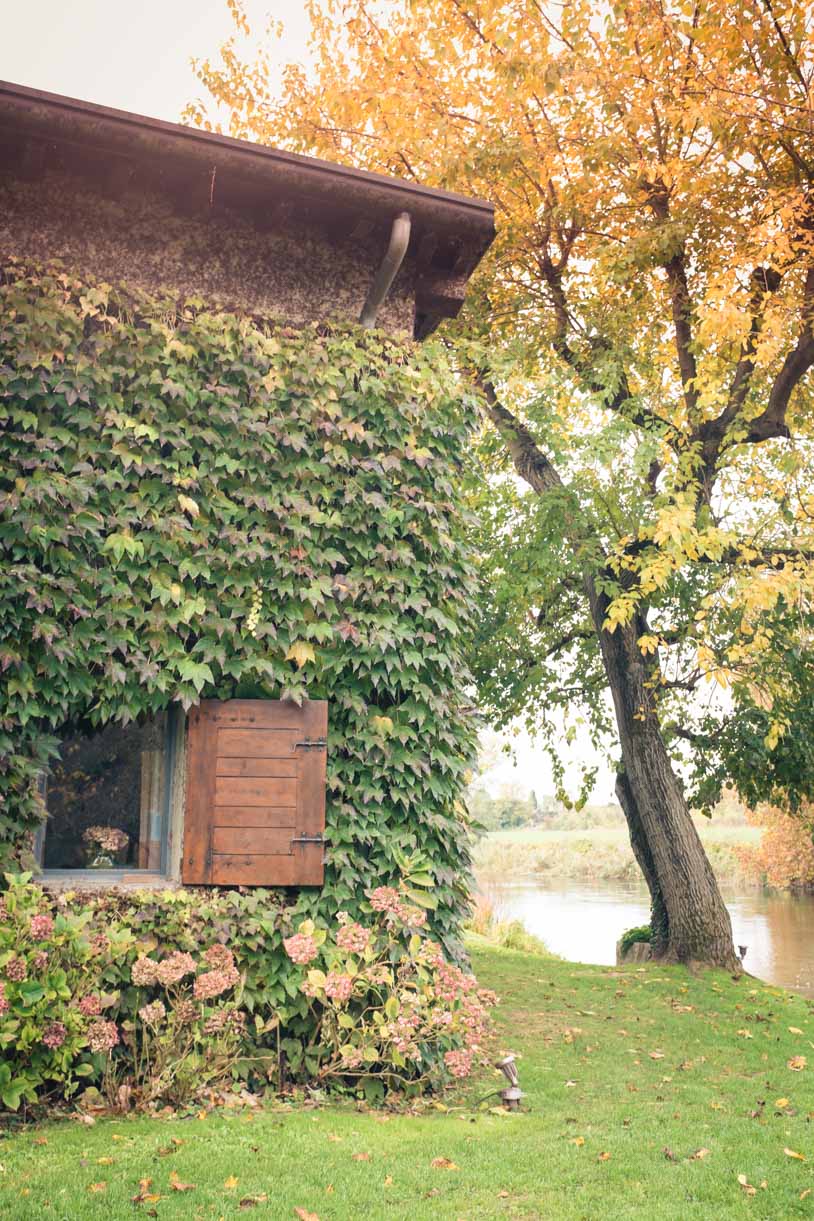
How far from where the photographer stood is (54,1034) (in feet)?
14.5

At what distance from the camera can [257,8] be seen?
12.5 meters

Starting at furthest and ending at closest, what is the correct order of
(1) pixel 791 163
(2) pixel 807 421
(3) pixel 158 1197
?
(2) pixel 807 421 → (1) pixel 791 163 → (3) pixel 158 1197

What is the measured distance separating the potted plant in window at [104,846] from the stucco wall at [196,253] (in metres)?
3.21

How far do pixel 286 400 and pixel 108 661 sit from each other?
1903 millimetres

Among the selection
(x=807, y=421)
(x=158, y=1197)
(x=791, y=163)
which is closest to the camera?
(x=158, y=1197)

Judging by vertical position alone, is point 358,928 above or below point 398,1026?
above

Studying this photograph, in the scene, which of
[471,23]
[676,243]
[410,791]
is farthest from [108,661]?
[471,23]

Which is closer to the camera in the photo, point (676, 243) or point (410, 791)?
point (410, 791)

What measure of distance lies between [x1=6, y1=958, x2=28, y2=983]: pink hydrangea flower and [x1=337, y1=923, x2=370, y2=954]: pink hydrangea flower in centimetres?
167

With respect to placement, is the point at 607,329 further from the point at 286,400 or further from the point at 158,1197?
the point at 158,1197

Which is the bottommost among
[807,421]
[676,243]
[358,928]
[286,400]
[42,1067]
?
[42,1067]

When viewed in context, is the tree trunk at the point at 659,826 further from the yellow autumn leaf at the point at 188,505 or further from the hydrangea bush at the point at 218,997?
the yellow autumn leaf at the point at 188,505

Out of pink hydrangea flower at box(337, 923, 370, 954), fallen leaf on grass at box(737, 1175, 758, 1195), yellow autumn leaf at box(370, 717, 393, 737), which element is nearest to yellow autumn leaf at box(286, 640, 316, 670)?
yellow autumn leaf at box(370, 717, 393, 737)

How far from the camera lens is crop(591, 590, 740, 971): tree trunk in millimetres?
10758
